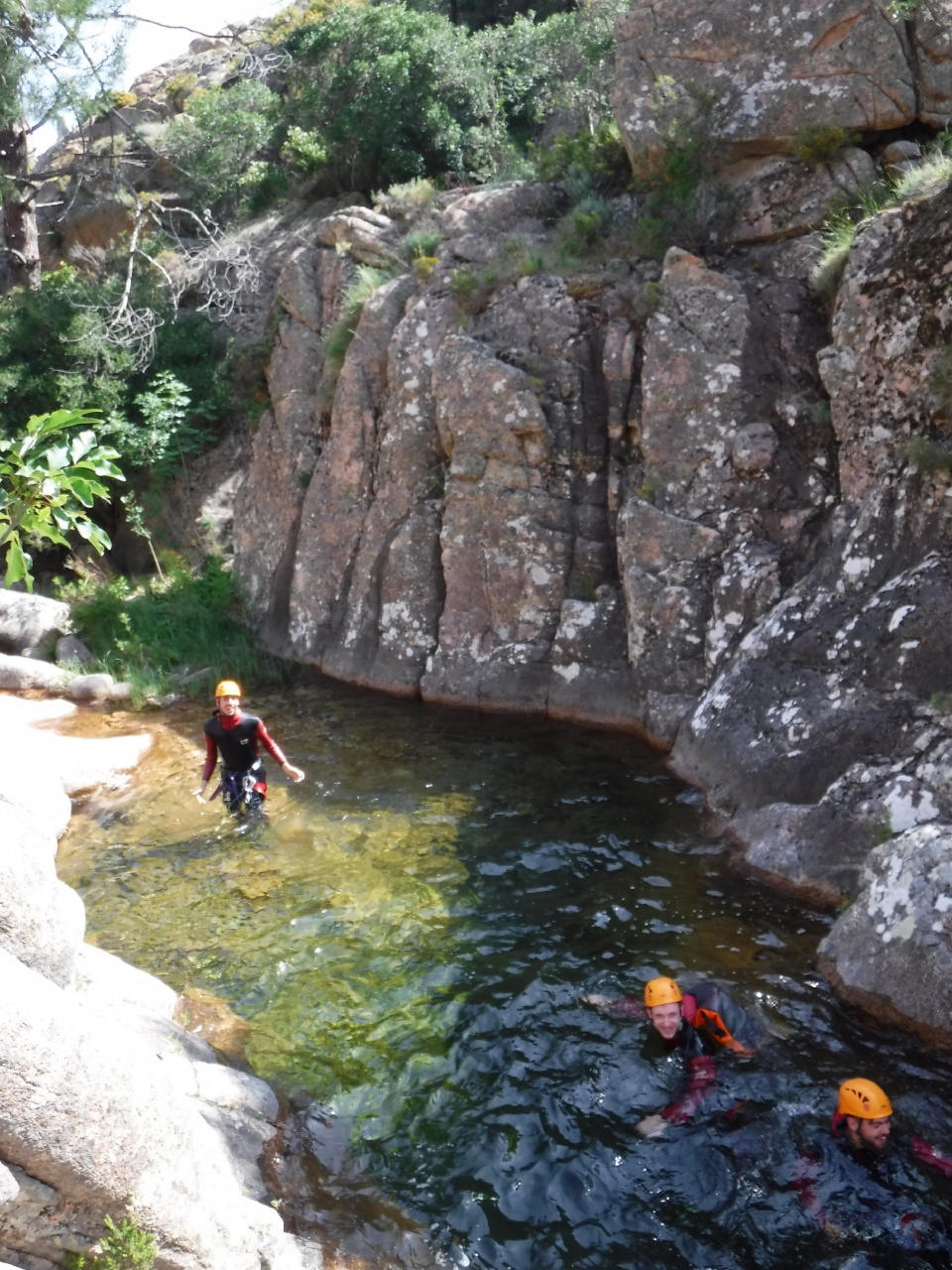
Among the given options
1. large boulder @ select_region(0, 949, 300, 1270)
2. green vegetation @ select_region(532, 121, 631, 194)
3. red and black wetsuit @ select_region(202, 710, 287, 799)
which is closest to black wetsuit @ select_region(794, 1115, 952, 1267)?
large boulder @ select_region(0, 949, 300, 1270)

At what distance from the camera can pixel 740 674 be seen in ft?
26.9

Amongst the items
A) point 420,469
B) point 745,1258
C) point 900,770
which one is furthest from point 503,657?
point 745,1258

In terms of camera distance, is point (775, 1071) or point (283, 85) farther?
point (283, 85)

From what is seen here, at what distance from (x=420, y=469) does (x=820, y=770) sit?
602 centimetres

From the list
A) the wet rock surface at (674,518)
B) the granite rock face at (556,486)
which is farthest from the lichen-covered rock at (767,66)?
the granite rock face at (556,486)

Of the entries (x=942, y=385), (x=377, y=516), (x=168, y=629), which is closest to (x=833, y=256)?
(x=942, y=385)

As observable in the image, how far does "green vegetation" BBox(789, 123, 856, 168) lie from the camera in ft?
33.1

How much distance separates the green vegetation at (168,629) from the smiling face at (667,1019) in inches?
307

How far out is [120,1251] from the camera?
3.34 meters

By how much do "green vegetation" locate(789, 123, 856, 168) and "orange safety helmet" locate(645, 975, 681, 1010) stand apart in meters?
8.55

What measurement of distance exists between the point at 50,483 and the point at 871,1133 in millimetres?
4367

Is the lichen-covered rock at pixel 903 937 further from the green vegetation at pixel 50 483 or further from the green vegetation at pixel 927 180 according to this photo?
the green vegetation at pixel 927 180

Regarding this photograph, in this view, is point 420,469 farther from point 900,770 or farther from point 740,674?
point 900,770

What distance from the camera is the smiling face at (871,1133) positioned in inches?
178
